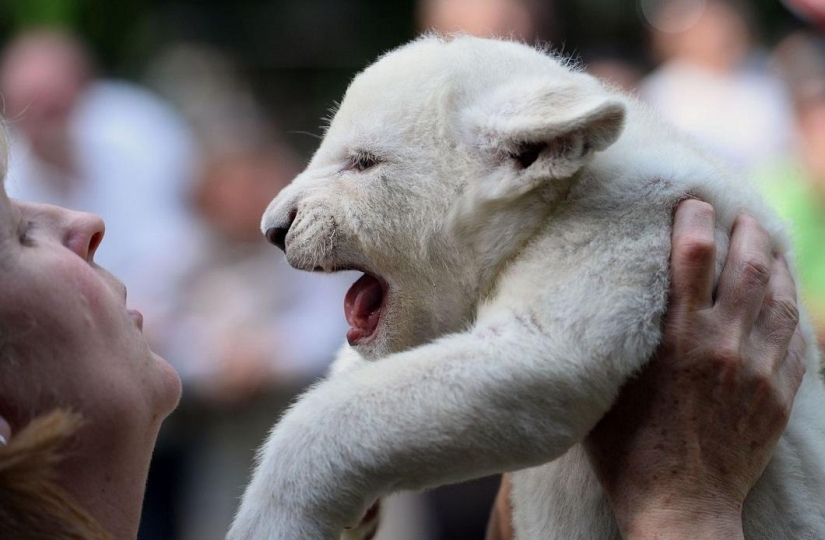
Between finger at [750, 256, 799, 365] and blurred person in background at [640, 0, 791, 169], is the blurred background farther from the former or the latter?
finger at [750, 256, 799, 365]

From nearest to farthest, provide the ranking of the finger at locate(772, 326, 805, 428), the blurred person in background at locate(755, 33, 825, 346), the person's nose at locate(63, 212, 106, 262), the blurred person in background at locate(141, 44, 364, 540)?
the person's nose at locate(63, 212, 106, 262) < the finger at locate(772, 326, 805, 428) < the blurred person in background at locate(755, 33, 825, 346) < the blurred person in background at locate(141, 44, 364, 540)

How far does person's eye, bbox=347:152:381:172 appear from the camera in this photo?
2990mm

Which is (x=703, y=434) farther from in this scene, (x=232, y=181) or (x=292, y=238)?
(x=232, y=181)

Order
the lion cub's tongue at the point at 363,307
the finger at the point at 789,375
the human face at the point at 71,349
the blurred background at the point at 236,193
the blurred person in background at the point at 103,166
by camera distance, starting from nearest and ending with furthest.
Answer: the human face at the point at 71,349, the finger at the point at 789,375, the lion cub's tongue at the point at 363,307, the blurred background at the point at 236,193, the blurred person in background at the point at 103,166

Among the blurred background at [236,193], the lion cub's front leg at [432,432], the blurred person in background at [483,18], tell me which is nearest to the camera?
the lion cub's front leg at [432,432]

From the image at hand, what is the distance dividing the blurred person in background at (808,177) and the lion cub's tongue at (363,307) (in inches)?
112

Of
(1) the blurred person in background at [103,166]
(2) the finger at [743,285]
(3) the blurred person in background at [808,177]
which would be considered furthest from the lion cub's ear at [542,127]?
(1) the blurred person in background at [103,166]

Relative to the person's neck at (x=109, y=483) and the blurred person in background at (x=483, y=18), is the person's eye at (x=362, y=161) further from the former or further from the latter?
the blurred person in background at (x=483, y=18)

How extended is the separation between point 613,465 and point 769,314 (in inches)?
22.1

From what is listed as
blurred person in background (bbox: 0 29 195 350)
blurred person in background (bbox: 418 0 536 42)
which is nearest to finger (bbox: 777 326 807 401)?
blurred person in background (bbox: 418 0 536 42)

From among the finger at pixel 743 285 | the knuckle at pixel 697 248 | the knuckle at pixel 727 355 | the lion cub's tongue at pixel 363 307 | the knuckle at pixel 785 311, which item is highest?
the knuckle at pixel 697 248

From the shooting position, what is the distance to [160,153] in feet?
24.3

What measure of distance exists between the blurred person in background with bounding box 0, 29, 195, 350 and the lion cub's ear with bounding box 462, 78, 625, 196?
385cm

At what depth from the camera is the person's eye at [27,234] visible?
2410 millimetres
